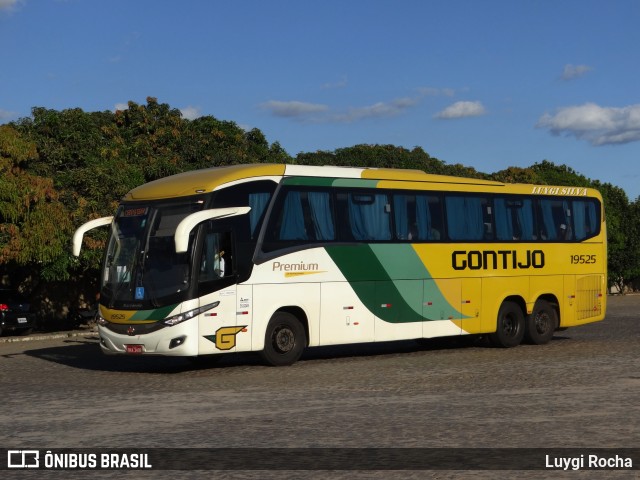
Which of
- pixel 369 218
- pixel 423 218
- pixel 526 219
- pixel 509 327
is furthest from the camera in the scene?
pixel 526 219

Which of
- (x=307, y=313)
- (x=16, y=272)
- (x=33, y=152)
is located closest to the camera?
(x=307, y=313)

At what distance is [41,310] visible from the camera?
42625 millimetres

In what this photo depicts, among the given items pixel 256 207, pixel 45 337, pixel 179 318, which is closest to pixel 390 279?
pixel 256 207

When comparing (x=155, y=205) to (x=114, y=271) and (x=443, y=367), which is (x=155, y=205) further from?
(x=443, y=367)

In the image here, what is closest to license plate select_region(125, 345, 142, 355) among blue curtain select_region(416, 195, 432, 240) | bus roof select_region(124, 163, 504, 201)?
bus roof select_region(124, 163, 504, 201)

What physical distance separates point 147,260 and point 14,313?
15.9 m

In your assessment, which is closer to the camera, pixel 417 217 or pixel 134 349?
pixel 134 349

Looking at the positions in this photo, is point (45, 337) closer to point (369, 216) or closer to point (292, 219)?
point (369, 216)

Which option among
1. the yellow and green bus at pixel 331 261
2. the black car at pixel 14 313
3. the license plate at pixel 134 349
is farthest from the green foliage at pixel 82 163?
the license plate at pixel 134 349

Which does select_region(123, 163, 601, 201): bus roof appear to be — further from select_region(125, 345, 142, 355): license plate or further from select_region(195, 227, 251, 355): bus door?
select_region(125, 345, 142, 355): license plate

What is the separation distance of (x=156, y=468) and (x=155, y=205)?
1078 centimetres

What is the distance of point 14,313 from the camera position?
34125 mm

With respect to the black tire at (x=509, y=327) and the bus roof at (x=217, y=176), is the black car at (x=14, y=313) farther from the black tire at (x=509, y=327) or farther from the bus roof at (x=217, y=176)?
the black tire at (x=509, y=327)

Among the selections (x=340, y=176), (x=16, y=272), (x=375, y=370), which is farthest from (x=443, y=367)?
(x=16, y=272)
